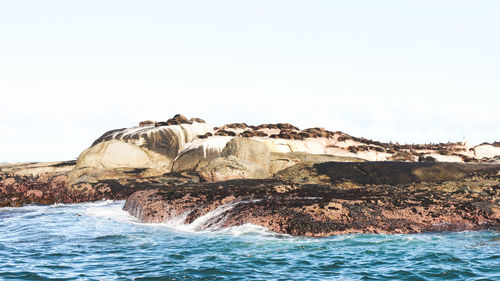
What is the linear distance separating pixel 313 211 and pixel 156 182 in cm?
1609

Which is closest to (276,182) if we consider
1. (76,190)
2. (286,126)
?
(76,190)

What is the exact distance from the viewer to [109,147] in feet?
123

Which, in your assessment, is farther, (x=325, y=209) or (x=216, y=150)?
(x=216, y=150)

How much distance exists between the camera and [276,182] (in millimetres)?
24172

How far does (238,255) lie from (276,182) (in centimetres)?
1233

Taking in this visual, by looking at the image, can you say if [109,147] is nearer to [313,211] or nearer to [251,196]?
[251,196]

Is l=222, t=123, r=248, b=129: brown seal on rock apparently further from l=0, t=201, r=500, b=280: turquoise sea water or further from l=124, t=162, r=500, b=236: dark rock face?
l=0, t=201, r=500, b=280: turquoise sea water

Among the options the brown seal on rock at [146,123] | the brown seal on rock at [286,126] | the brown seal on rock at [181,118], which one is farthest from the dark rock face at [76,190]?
the brown seal on rock at [286,126]

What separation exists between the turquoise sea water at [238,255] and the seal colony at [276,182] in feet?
3.83

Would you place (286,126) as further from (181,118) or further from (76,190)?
(76,190)

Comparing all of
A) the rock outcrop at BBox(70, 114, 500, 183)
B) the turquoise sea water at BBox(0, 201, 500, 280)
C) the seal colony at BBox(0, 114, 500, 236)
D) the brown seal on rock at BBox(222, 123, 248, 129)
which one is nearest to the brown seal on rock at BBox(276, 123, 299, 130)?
the rock outcrop at BBox(70, 114, 500, 183)

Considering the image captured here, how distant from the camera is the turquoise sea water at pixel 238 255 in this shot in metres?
10.4

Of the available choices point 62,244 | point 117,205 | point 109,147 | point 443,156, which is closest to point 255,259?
point 62,244

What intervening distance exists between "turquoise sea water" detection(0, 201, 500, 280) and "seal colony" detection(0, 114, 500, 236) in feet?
3.83
